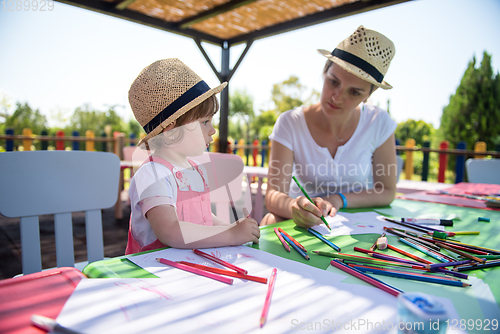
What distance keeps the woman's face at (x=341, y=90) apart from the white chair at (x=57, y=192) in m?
1.03

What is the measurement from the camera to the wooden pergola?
3.96m

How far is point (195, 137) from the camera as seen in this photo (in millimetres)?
990

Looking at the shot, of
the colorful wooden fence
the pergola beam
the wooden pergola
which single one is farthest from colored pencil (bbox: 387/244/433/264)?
the colorful wooden fence

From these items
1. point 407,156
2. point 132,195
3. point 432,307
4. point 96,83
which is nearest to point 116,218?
point 132,195

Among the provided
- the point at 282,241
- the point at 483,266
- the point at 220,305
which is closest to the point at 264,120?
the point at 282,241

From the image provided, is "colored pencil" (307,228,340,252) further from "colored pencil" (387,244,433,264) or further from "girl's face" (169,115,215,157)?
"girl's face" (169,115,215,157)

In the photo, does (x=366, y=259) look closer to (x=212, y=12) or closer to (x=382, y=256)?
(x=382, y=256)

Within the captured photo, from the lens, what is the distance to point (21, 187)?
1024mm

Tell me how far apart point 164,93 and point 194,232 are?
432 mm

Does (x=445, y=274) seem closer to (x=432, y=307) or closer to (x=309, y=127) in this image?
(x=432, y=307)

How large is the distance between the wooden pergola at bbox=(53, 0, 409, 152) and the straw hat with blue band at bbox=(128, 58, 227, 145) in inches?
140

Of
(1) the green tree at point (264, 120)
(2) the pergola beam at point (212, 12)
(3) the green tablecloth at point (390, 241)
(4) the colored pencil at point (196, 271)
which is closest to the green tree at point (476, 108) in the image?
(2) the pergola beam at point (212, 12)

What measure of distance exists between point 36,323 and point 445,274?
0.74 m

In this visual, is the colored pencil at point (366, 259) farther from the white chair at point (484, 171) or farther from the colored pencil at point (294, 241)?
the white chair at point (484, 171)
